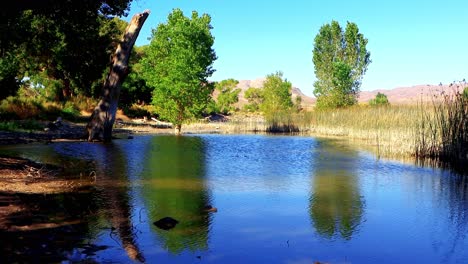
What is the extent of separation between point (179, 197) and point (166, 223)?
6.43ft

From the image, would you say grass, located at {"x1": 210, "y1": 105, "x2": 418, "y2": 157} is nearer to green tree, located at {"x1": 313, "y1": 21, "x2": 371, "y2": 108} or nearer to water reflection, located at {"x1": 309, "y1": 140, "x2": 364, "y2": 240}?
water reflection, located at {"x1": 309, "y1": 140, "x2": 364, "y2": 240}

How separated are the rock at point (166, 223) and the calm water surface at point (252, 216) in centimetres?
8

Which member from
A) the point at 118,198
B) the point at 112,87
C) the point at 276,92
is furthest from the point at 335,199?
the point at 276,92

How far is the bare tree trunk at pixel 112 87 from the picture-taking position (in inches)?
741

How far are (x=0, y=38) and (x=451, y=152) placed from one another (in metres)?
15.7

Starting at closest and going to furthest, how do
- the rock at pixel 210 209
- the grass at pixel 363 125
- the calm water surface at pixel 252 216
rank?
the calm water surface at pixel 252 216 → the rock at pixel 210 209 → the grass at pixel 363 125

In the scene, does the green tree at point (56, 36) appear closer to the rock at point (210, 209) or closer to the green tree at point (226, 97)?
the rock at point (210, 209)

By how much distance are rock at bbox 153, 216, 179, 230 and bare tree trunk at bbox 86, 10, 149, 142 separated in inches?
544

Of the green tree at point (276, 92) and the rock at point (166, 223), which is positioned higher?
the green tree at point (276, 92)

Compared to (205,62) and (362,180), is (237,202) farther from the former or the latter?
(205,62)

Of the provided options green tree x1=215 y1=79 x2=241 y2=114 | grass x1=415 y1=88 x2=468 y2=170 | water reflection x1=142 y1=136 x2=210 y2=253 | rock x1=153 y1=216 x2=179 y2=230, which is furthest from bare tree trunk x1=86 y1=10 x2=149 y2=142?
green tree x1=215 y1=79 x2=241 y2=114

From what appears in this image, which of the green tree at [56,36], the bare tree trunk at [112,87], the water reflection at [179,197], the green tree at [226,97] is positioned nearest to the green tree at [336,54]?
the green tree at [226,97]

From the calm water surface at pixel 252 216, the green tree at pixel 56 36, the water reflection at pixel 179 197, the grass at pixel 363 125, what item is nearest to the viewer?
the calm water surface at pixel 252 216

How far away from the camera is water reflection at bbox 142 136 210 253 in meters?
5.27
